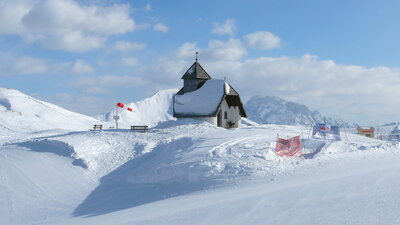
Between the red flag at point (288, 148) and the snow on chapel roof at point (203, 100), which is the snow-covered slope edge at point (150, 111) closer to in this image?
the snow on chapel roof at point (203, 100)

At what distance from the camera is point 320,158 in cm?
2295

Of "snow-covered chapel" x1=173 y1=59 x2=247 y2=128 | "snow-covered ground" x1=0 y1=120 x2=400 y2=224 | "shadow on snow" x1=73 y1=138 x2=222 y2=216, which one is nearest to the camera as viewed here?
"snow-covered ground" x1=0 y1=120 x2=400 y2=224

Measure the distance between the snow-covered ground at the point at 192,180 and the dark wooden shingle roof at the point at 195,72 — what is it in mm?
8777

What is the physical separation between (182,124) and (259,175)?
63.6 feet

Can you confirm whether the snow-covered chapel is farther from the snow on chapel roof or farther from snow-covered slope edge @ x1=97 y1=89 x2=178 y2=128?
snow-covered slope edge @ x1=97 y1=89 x2=178 y2=128

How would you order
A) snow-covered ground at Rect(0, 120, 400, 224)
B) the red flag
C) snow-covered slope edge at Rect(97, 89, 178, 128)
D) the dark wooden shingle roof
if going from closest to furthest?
snow-covered ground at Rect(0, 120, 400, 224) < the red flag < the dark wooden shingle roof < snow-covered slope edge at Rect(97, 89, 178, 128)

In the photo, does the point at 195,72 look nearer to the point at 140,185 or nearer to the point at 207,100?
the point at 207,100

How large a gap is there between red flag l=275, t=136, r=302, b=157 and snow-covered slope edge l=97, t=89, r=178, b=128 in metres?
98.6

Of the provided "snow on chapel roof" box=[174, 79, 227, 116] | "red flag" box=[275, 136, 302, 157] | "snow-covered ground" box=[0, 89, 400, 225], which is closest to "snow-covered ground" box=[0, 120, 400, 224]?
"snow-covered ground" box=[0, 89, 400, 225]

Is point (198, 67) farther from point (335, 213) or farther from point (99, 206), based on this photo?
point (335, 213)

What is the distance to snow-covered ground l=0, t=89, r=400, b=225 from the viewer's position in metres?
12.8

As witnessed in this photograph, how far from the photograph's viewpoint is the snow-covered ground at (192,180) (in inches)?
505

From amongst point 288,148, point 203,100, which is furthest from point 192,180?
point 203,100

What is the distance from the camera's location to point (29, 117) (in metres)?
63.3
